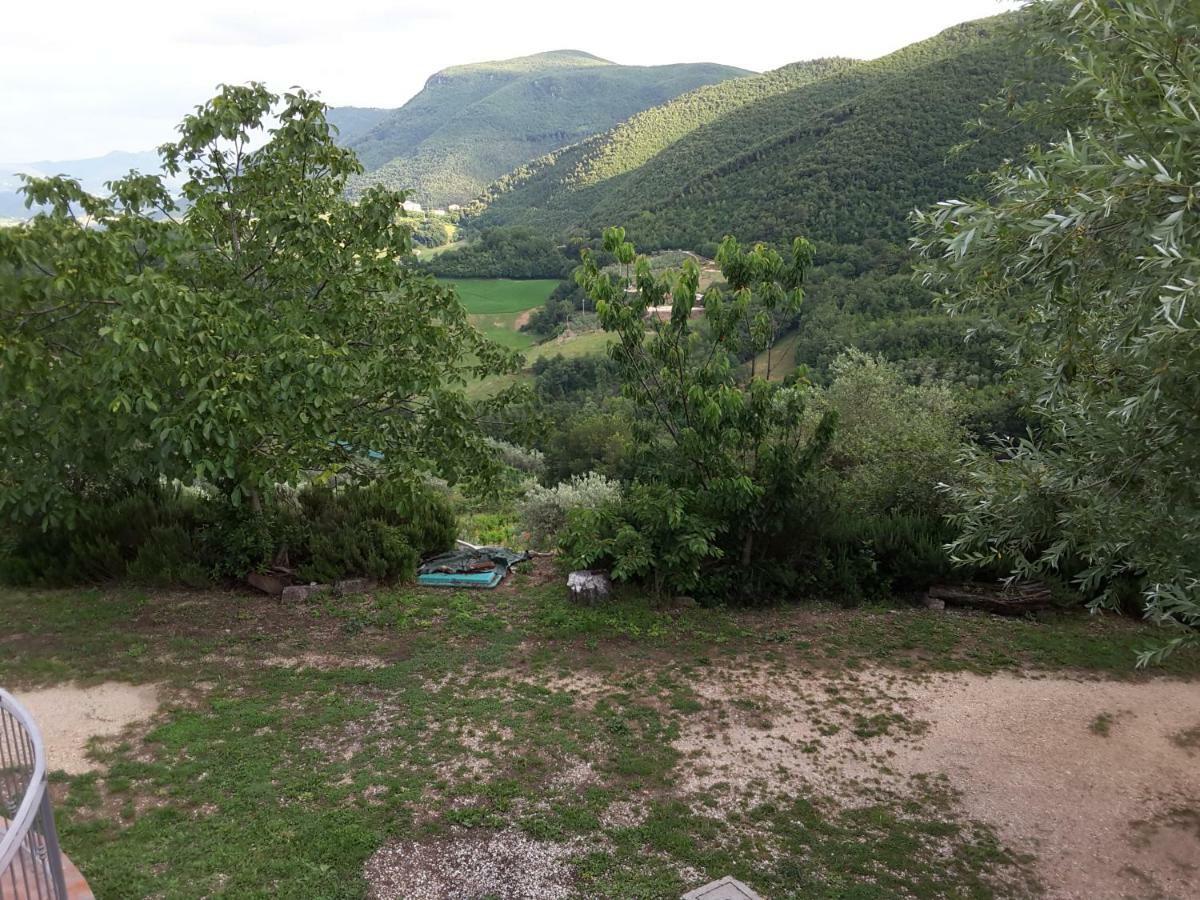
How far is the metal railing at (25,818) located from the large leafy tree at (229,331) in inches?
105

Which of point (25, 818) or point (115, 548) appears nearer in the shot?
point (25, 818)

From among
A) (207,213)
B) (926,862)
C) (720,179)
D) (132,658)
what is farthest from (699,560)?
(720,179)

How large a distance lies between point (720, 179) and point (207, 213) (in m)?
65.4

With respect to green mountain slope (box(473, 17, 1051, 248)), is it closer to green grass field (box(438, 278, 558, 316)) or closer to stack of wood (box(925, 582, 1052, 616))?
green grass field (box(438, 278, 558, 316))

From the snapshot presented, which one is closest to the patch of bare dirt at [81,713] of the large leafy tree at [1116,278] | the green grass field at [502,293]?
the large leafy tree at [1116,278]

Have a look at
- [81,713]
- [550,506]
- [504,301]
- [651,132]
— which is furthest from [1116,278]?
[651,132]

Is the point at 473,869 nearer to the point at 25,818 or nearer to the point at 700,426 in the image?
the point at 25,818

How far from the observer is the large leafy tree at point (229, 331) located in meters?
6.63

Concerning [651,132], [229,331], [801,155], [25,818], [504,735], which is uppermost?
[651,132]

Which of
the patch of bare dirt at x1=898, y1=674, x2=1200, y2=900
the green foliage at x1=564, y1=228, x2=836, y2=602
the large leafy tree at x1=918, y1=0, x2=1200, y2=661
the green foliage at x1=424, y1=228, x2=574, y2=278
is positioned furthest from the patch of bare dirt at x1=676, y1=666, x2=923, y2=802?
the green foliage at x1=424, y1=228, x2=574, y2=278

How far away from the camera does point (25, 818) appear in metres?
3.17

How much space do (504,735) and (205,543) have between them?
5535 millimetres

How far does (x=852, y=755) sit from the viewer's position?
253 inches

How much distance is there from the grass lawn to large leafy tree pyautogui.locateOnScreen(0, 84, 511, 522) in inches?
70.8
